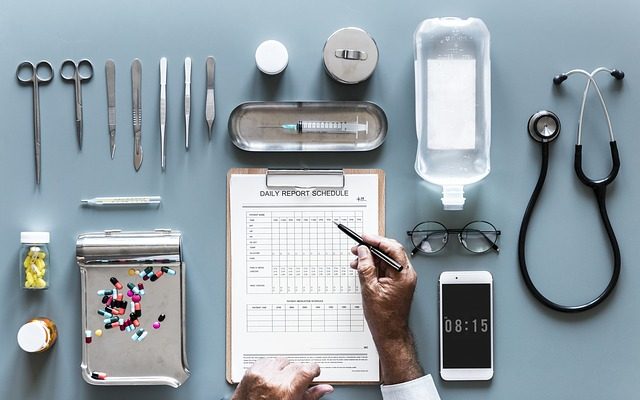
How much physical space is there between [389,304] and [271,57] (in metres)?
0.52

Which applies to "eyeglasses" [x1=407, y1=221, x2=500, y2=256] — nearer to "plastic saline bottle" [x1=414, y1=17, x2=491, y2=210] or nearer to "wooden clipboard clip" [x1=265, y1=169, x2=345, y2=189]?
"plastic saline bottle" [x1=414, y1=17, x2=491, y2=210]

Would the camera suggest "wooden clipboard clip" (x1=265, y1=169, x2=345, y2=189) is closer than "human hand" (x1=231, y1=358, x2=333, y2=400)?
No

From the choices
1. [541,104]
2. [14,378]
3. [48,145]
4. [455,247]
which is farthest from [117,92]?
[541,104]

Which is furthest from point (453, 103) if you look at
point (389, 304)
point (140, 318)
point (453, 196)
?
point (140, 318)

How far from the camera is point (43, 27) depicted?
4.05 ft

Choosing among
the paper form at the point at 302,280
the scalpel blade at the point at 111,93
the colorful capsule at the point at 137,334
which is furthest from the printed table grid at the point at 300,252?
the scalpel blade at the point at 111,93

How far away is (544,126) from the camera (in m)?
1.23

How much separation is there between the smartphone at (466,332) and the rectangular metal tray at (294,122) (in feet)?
1.11

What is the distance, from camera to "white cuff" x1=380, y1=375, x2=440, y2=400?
1156 millimetres

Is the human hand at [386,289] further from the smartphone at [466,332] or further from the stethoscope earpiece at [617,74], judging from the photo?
the stethoscope earpiece at [617,74]

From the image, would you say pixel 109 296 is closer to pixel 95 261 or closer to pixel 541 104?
pixel 95 261

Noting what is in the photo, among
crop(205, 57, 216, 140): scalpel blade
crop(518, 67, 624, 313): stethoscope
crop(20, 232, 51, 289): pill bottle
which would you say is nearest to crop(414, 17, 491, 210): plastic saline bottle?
crop(518, 67, 624, 313): stethoscope

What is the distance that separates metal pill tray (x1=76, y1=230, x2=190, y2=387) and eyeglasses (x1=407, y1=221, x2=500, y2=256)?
18.5 inches

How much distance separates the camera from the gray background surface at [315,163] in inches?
48.4
